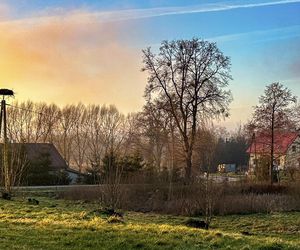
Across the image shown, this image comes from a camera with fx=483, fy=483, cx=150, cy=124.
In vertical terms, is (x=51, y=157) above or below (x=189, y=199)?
above

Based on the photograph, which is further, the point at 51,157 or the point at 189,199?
the point at 51,157

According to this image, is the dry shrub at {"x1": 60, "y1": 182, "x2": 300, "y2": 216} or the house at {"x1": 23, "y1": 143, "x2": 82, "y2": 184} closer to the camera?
the dry shrub at {"x1": 60, "y1": 182, "x2": 300, "y2": 216}

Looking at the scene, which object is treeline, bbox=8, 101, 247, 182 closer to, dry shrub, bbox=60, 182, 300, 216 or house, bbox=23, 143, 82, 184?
house, bbox=23, 143, 82, 184

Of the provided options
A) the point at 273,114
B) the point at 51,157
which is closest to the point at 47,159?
the point at 51,157

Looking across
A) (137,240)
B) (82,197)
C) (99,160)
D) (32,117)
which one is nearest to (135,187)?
(82,197)

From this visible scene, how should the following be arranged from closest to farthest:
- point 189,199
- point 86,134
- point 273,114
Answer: point 189,199
point 273,114
point 86,134

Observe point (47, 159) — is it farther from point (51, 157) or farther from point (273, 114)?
point (273, 114)

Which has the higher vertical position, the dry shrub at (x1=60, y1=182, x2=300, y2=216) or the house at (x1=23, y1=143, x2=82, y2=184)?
the house at (x1=23, y1=143, x2=82, y2=184)

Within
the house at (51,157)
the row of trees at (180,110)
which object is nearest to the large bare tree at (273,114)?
the row of trees at (180,110)

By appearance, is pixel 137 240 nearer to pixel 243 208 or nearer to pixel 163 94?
pixel 243 208

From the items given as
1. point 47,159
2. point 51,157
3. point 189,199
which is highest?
point 51,157

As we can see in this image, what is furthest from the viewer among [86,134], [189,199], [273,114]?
[86,134]

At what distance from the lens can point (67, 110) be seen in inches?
3246

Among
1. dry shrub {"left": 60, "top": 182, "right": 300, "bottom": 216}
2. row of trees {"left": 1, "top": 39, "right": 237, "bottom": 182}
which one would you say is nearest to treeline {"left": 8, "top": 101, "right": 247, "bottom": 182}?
row of trees {"left": 1, "top": 39, "right": 237, "bottom": 182}
